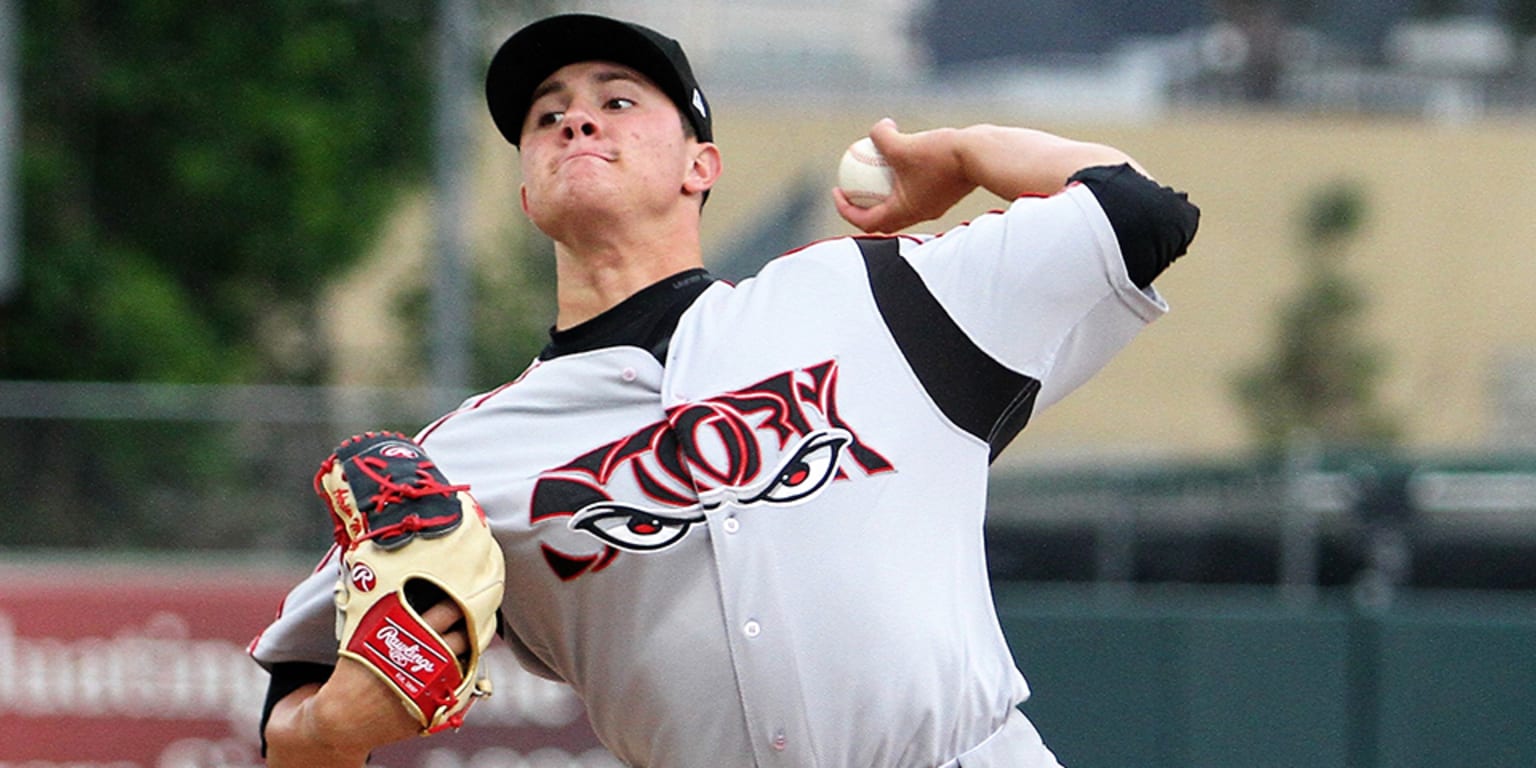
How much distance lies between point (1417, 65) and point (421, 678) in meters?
16.4

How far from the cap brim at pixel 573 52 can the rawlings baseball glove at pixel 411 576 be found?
0.66 m

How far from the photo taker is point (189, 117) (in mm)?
15695

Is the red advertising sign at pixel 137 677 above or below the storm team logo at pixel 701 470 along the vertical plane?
below

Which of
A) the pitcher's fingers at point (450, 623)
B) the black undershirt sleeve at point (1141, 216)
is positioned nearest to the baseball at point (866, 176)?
the black undershirt sleeve at point (1141, 216)

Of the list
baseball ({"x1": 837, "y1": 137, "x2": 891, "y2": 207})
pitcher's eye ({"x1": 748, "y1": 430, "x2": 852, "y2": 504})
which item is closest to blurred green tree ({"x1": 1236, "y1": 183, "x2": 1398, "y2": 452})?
baseball ({"x1": 837, "y1": 137, "x2": 891, "y2": 207})

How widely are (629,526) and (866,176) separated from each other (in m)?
0.71

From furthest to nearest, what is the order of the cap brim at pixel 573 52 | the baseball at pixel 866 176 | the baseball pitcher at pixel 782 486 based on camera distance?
1. the baseball at pixel 866 176
2. the cap brim at pixel 573 52
3. the baseball pitcher at pixel 782 486

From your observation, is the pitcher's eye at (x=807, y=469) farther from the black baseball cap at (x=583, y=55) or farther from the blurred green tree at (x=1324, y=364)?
the blurred green tree at (x=1324, y=364)

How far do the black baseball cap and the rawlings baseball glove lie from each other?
66cm

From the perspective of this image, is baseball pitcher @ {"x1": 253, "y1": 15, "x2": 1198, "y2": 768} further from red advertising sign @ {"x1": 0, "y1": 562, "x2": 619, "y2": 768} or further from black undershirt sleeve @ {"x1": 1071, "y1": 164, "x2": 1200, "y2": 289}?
red advertising sign @ {"x1": 0, "y1": 562, "x2": 619, "y2": 768}

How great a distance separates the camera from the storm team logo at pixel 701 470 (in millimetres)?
2730

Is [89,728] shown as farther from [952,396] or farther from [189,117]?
[189,117]

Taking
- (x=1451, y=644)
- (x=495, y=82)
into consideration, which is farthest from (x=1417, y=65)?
(x=495, y=82)

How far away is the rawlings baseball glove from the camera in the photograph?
8.46 feet
